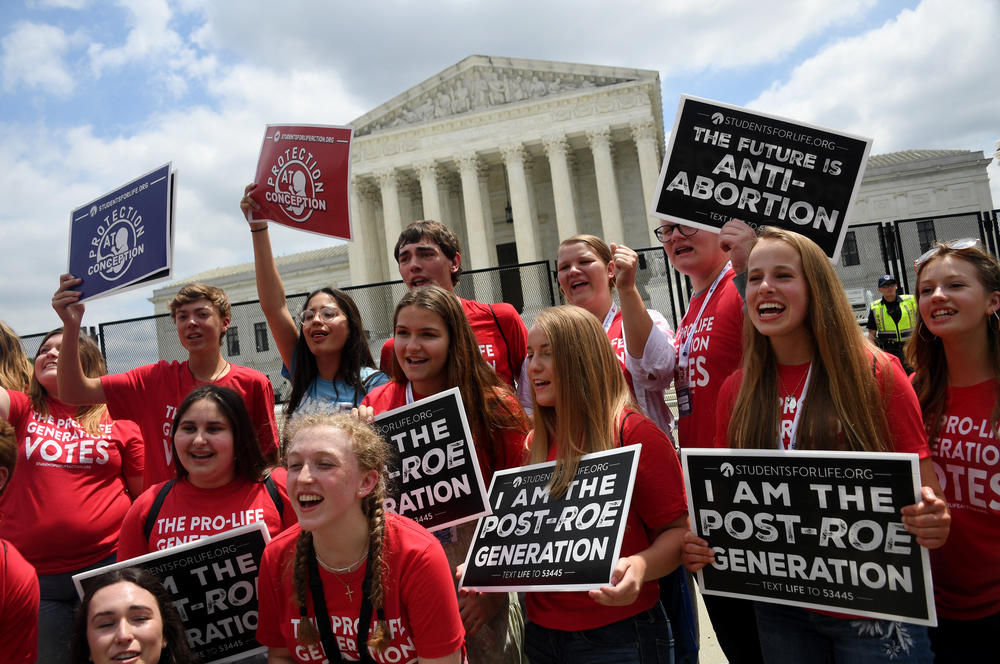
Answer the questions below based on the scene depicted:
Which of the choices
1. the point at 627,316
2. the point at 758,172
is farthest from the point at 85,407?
the point at 758,172

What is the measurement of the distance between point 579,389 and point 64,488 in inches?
129

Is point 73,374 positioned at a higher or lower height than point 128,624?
higher

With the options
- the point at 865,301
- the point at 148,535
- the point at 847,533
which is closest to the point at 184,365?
the point at 148,535

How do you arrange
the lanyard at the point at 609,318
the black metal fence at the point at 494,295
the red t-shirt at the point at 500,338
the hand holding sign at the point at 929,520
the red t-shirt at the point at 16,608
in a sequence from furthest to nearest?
the black metal fence at the point at 494,295, the lanyard at the point at 609,318, the red t-shirt at the point at 500,338, the red t-shirt at the point at 16,608, the hand holding sign at the point at 929,520

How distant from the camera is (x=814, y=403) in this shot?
2779 millimetres

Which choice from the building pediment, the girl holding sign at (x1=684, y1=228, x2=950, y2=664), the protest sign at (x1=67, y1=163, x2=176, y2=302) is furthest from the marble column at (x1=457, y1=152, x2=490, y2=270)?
the girl holding sign at (x1=684, y1=228, x2=950, y2=664)

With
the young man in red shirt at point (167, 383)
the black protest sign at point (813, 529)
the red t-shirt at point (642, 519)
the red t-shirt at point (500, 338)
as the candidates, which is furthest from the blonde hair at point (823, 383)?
the young man in red shirt at point (167, 383)

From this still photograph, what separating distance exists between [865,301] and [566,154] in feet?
90.5

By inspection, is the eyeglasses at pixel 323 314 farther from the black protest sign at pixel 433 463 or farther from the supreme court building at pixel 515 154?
the supreme court building at pixel 515 154

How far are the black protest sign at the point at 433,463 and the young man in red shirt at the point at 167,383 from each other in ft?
3.88

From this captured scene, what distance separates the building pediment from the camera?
42.6 metres

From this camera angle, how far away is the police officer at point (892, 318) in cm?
1066

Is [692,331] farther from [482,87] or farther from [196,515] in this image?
[482,87]

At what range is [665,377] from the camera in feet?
12.9
